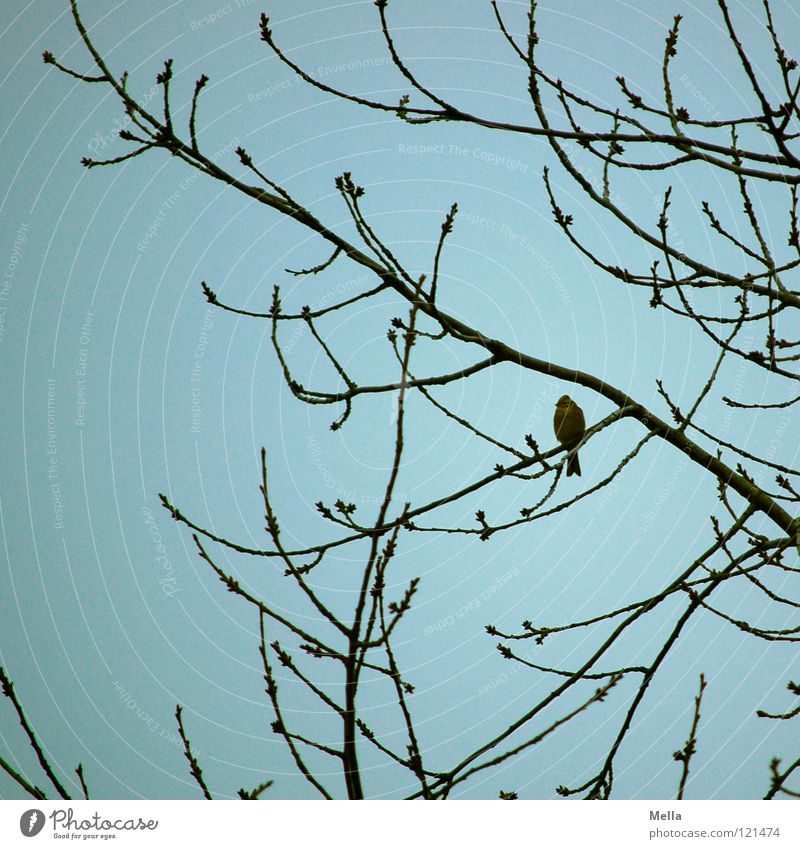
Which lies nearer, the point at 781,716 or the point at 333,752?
the point at 333,752

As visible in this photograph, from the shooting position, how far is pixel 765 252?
287 cm

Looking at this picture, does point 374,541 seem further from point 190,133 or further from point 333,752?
point 190,133

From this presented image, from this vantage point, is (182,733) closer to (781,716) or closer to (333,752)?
(333,752)

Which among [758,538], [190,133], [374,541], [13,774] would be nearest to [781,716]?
[758,538]

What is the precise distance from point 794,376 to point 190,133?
2183mm

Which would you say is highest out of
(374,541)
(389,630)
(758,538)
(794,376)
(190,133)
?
(190,133)

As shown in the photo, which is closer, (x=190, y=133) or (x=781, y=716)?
(x=781, y=716)

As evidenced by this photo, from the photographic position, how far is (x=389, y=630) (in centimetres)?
201
